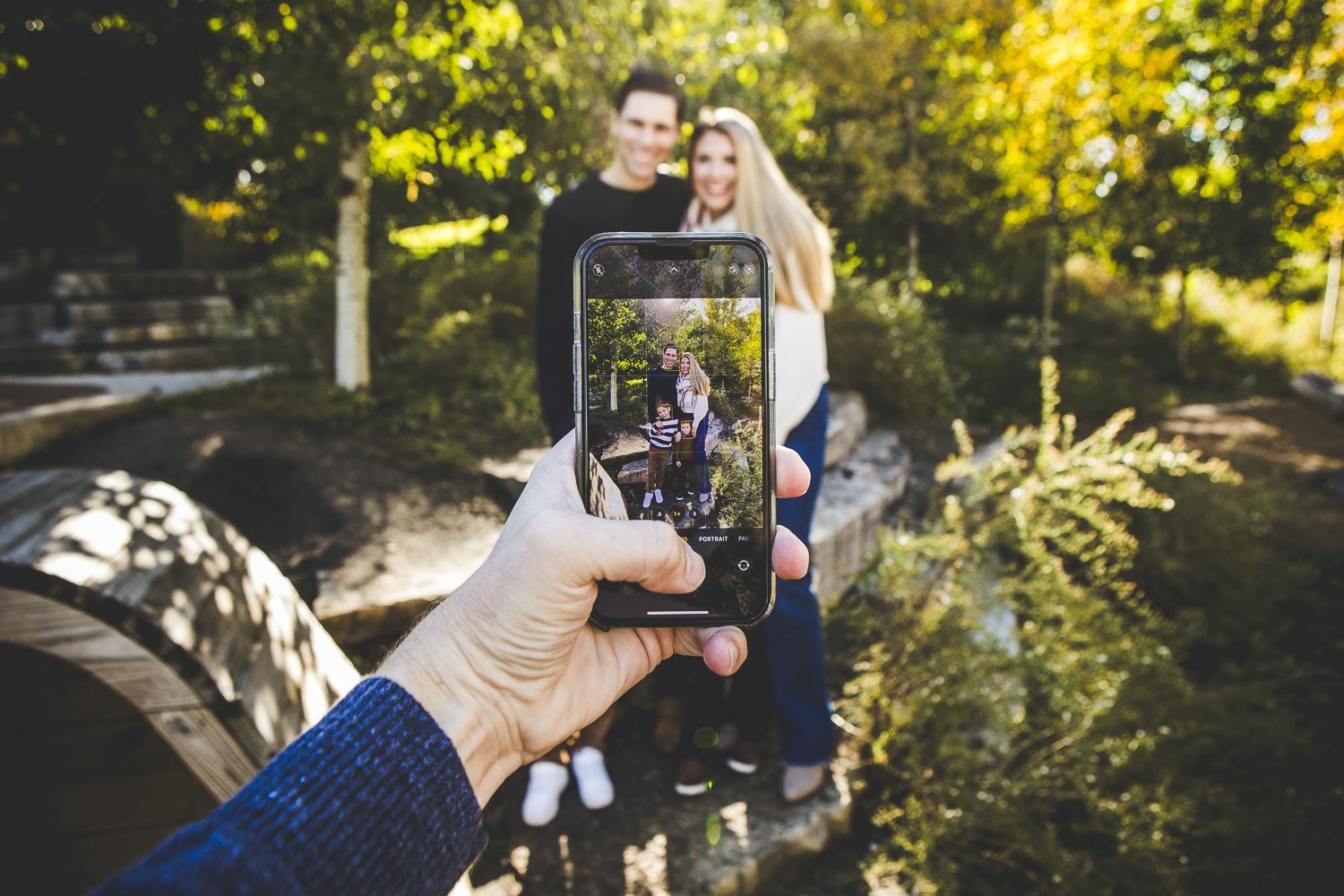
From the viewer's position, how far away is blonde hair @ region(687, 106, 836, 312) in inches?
97.2

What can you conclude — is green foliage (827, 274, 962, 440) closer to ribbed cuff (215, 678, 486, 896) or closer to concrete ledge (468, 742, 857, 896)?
concrete ledge (468, 742, 857, 896)

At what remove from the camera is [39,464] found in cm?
413

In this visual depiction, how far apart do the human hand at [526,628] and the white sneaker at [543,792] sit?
1643 mm

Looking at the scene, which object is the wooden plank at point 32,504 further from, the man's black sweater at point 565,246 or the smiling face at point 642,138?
the smiling face at point 642,138

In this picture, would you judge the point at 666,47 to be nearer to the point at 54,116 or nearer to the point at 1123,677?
the point at 54,116

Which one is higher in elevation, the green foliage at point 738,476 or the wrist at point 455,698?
the green foliage at point 738,476

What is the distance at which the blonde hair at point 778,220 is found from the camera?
247 centimetres

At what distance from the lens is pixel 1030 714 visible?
10.3 feet

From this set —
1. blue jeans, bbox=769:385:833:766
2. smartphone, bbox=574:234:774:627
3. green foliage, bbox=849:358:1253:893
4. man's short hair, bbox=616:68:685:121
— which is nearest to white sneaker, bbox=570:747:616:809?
blue jeans, bbox=769:385:833:766

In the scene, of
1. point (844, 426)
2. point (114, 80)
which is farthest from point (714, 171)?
point (114, 80)

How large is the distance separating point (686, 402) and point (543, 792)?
1.97 metres

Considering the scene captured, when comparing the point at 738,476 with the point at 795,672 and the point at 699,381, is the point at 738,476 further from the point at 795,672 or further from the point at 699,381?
the point at 795,672

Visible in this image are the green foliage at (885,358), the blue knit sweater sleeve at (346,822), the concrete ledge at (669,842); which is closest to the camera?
the blue knit sweater sleeve at (346,822)

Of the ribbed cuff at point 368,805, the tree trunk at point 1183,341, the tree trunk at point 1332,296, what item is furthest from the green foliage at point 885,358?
the tree trunk at point 1332,296
